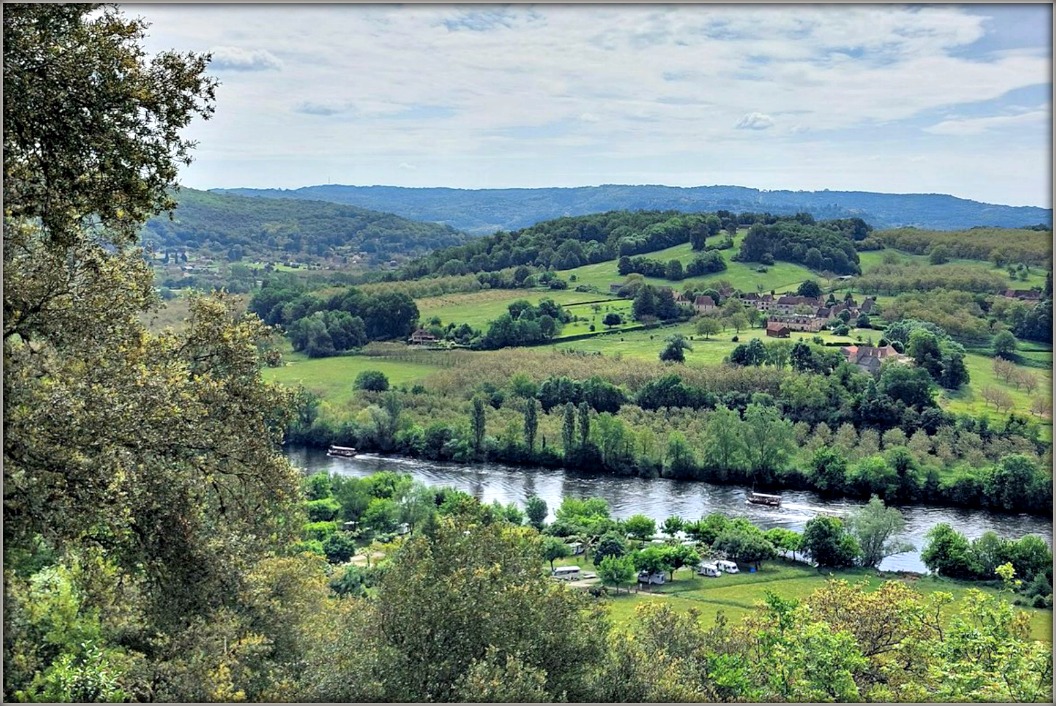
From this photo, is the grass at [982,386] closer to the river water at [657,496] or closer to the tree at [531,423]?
the river water at [657,496]

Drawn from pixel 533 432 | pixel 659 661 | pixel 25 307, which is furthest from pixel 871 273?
pixel 25 307

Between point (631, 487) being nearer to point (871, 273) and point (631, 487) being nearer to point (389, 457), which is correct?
point (389, 457)

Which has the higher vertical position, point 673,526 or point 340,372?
point 340,372

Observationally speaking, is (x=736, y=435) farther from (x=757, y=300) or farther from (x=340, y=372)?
(x=757, y=300)

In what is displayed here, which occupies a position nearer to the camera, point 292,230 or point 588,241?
point 588,241

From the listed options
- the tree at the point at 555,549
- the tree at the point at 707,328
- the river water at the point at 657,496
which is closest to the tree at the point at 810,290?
the tree at the point at 707,328

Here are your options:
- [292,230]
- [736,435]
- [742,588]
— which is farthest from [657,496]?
[292,230]
